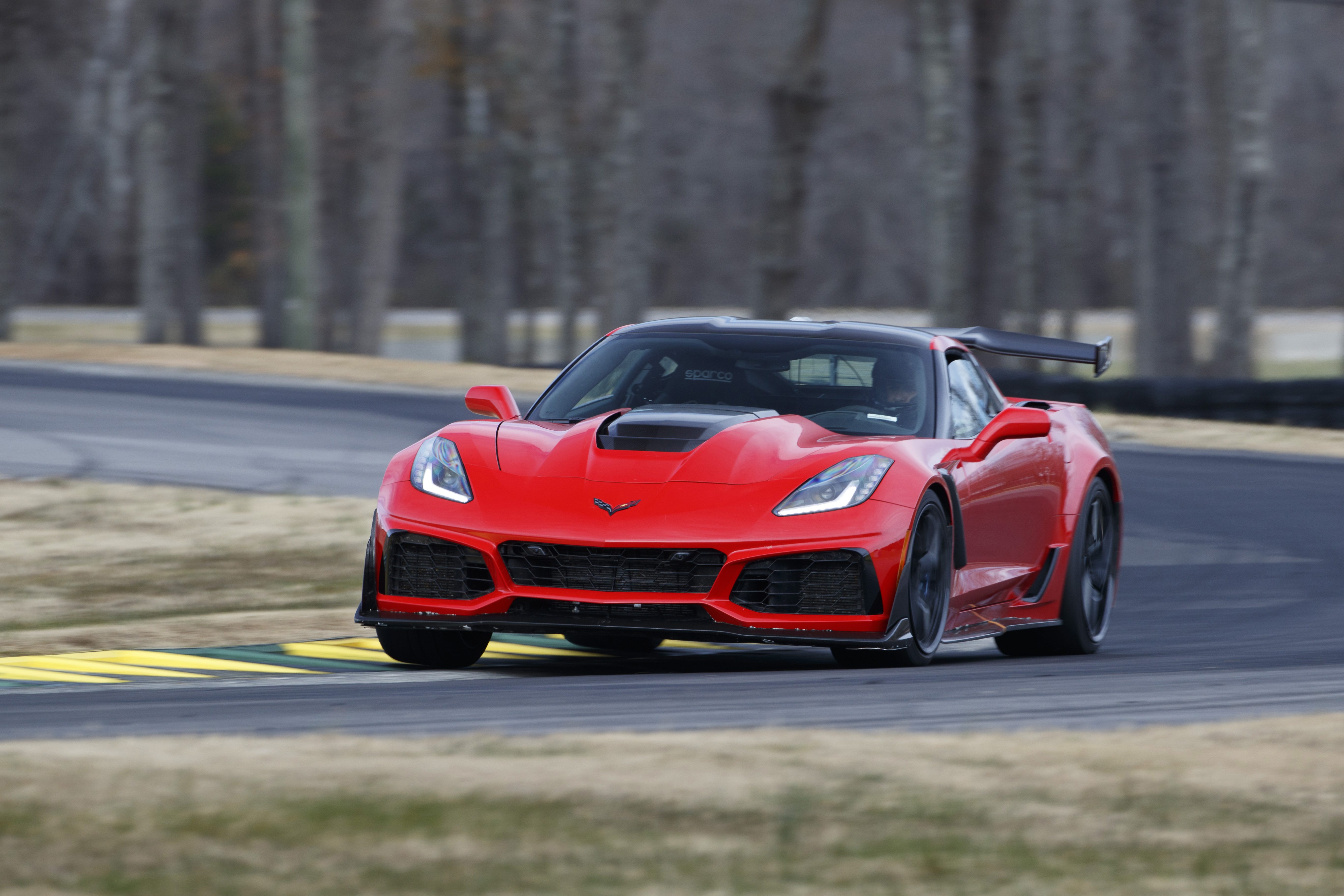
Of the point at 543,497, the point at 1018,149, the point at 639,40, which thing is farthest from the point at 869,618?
the point at 1018,149

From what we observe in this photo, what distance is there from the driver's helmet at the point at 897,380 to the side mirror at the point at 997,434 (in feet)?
0.99

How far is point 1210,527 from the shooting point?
13500mm

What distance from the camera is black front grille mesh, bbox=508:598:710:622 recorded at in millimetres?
6758

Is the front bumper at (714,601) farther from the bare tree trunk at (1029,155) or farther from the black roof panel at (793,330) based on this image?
the bare tree trunk at (1029,155)

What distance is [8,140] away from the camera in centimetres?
3478

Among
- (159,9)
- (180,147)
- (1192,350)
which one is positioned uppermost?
(159,9)

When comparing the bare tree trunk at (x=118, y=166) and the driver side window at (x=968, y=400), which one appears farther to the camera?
the bare tree trunk at (x=118, y=166)

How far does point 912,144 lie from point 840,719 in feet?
225

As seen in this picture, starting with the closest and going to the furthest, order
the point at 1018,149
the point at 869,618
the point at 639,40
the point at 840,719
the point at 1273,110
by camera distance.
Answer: the point at 840,719 < the point at 869,618 < the point at 639,40 < the point at 1018,149 < the point at 1273,110

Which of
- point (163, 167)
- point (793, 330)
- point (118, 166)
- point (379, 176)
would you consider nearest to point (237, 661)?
point (793, 330)

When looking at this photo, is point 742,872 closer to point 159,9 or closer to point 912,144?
point 159,9

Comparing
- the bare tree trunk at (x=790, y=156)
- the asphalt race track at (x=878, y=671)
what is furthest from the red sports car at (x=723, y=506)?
the bare tree trunk at (x=790, y=156)

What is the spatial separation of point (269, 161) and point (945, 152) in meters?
18.8

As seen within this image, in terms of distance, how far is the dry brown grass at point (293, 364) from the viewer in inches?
961
